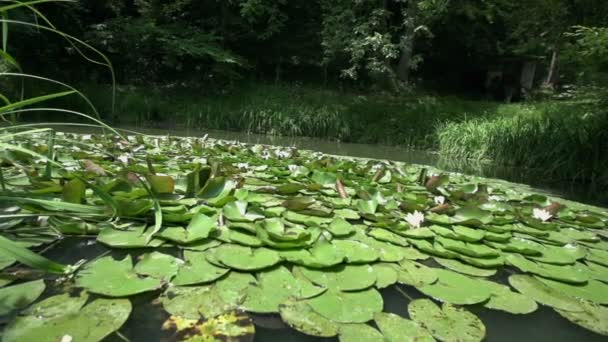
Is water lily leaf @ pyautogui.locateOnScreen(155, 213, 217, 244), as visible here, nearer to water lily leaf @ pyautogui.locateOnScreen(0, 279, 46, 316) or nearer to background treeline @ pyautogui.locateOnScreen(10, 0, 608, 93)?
water lily leaf @ pyautogui.locateOnScreen(0, 279, 46, 316)

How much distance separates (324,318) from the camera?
0.79 m

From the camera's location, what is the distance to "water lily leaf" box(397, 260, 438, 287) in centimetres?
100

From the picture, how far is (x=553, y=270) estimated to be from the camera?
3.84ft

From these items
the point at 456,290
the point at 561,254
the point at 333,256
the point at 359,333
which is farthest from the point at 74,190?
the point at 561,254

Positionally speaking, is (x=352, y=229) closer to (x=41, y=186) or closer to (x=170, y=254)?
(x=170, y=254)

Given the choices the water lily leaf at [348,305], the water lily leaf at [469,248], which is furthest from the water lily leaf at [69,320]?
the water lily leaf at [469,248]

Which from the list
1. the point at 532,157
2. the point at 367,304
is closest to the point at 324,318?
the point at 367,304

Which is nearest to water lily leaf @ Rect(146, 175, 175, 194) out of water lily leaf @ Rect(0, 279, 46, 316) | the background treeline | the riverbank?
water lily leaf @ Rect(0, 279, 46, 316)

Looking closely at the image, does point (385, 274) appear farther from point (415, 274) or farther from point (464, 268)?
point (464, 268)

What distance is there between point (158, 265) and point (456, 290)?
2.65 ft

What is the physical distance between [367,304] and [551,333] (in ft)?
1.49

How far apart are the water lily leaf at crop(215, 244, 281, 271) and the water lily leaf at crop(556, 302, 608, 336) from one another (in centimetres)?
78

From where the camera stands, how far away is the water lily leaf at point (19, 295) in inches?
27.7

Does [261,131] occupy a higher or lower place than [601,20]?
lower
